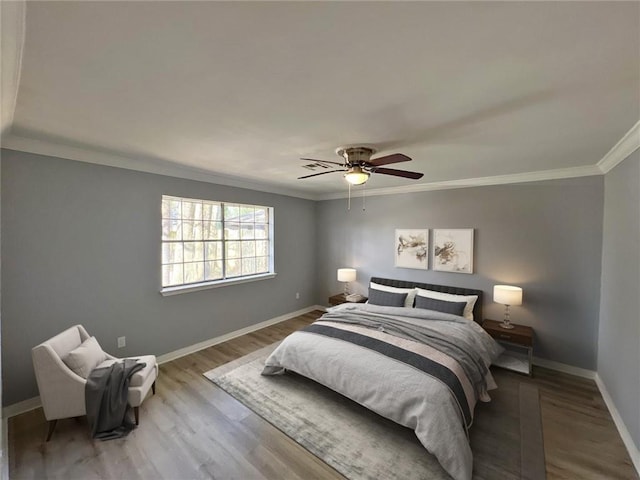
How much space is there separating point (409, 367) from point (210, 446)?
1767 millimetres

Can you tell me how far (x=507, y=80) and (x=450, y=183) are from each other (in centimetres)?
285

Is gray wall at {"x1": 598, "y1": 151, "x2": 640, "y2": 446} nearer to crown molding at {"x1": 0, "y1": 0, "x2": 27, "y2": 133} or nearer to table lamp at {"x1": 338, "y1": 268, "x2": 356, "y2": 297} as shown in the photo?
table lamp at {"x1": 338, "y1": 268, "x2": 356, "y2": 297}

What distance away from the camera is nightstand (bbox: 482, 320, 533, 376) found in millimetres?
3266

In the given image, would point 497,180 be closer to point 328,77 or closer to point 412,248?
point 412,248

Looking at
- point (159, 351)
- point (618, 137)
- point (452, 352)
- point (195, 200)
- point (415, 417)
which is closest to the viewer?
point (415, 417)

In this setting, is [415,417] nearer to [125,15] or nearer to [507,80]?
[507,80]

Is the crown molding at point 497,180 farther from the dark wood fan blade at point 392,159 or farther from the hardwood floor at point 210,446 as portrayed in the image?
the hardwood floor at point 210,446

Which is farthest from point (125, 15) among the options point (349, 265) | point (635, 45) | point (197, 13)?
point (349, 265)

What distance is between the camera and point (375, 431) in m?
2.33

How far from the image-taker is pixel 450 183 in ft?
13.5

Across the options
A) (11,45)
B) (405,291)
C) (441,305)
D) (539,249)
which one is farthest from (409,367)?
(11,45)

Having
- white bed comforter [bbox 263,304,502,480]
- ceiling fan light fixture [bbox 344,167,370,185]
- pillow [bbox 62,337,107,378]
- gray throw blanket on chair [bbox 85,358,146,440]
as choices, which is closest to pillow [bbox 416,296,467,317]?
white bed comforter [bbox 263,304,502,480]

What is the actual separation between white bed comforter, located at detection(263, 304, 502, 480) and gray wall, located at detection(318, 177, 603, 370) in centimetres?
85

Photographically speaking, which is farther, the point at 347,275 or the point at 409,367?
the point at 347,275
